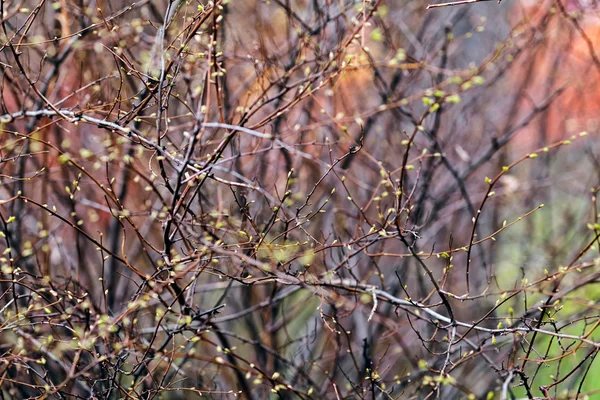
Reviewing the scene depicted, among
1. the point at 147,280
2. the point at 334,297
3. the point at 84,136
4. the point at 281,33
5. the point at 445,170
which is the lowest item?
the point at 147,280

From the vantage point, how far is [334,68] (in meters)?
3.53

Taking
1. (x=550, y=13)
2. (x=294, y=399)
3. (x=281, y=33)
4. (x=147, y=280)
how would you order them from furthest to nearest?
(x=281, y=33) → (x=550, y=13) → (x=294, y=399) → (x=147, y=280)

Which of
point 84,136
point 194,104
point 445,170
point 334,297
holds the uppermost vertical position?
point 445,170

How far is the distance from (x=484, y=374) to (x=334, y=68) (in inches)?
126

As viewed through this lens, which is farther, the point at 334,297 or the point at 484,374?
the point at 484,374

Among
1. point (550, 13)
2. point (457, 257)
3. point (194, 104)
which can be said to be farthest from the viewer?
point (457, 257)

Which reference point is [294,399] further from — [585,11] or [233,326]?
[585,11]

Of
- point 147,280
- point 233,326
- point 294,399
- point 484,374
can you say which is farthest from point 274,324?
point 147,280

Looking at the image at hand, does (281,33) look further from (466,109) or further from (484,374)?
(484,374)

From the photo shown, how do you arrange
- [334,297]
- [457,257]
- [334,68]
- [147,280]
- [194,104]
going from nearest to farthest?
[147,280], [334,297], [334,68], [194,104], [457,257]

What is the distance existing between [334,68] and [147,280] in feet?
5.51

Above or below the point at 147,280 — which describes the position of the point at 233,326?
above

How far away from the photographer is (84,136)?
5.69 m

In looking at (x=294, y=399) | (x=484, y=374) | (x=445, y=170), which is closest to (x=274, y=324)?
(x=294, y=399)
